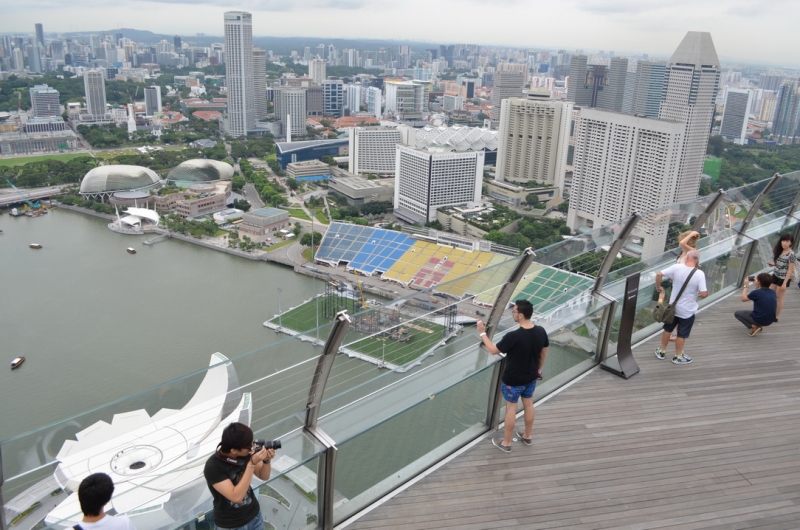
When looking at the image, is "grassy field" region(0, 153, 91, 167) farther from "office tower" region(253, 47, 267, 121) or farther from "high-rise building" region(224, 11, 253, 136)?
"office tower" region(253, 47, 267, 121)

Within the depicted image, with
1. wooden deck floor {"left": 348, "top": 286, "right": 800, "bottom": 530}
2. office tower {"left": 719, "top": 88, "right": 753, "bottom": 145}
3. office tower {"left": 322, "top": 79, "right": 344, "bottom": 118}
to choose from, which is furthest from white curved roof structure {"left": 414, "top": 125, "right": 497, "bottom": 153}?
wooden deck floor {"left": 348, "top": 286, "right": 800, "bottom": 530}

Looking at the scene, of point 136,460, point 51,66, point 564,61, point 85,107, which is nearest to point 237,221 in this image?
point 136,460

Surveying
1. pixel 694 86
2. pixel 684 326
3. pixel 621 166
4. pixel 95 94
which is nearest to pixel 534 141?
pixel 694 86

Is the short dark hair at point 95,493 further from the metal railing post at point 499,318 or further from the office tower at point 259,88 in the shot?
the office tower at point 259,88

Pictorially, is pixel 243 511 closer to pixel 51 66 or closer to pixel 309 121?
pixel 309 121

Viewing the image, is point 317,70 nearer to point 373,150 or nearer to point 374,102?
point 374,102

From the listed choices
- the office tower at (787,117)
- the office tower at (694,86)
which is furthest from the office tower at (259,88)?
the office tower at (787,117)
